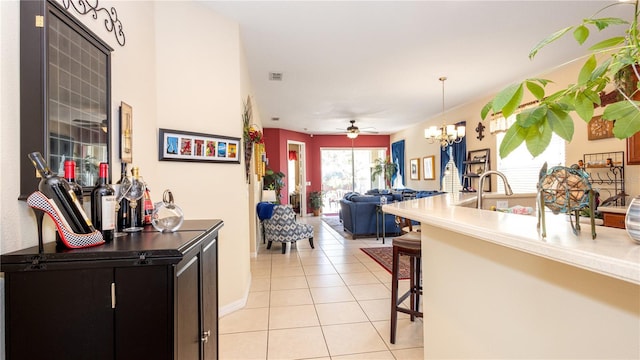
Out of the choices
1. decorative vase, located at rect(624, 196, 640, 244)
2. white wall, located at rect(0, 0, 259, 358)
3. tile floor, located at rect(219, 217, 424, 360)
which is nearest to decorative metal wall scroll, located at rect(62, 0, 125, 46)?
white wall, located at rect(0, 0, 259, 358)

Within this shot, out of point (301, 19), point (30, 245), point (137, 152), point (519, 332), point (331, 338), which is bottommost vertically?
point (331, 338)

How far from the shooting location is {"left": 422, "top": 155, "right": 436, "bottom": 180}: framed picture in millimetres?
7524

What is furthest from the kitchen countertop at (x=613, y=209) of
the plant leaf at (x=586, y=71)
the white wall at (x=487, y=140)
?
the plant leaf at (x=586, y=71)

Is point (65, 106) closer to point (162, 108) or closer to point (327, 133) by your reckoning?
point (162, 108)

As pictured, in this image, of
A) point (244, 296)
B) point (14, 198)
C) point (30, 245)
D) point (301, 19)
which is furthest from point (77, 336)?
point (301, 19)

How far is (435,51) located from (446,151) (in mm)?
3711

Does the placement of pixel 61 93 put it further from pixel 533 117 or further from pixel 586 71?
pixel 586 71

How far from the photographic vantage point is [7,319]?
Result: 0.90 metres

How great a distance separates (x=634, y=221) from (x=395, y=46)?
10.6ft

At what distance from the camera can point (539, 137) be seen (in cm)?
61

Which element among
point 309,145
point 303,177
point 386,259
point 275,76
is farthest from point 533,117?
point 309,145

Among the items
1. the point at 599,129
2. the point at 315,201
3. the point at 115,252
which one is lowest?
the point at 315,201

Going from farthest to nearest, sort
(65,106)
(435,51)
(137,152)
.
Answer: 1. (435,51)
2. (137,152)
3. (65,106)

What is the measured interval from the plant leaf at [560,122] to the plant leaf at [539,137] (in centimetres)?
1
